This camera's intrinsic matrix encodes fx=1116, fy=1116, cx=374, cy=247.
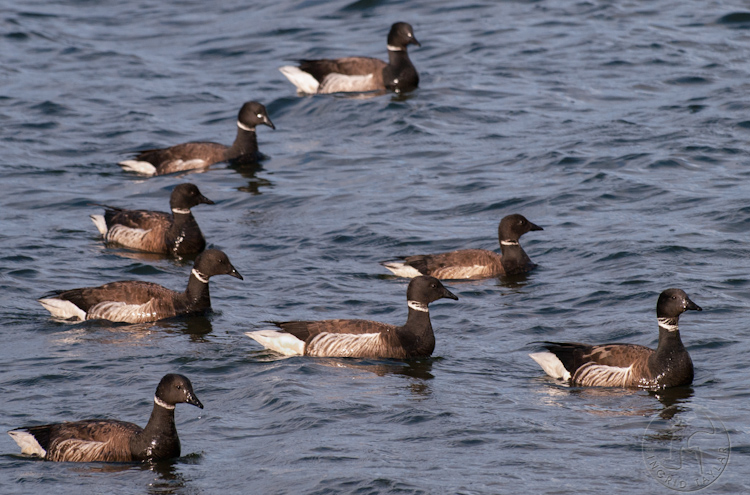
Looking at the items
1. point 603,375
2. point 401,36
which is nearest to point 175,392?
point 603,375

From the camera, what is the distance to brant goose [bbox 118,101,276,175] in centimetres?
2197

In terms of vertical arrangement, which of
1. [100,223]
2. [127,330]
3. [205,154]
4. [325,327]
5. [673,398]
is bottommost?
[673,398]

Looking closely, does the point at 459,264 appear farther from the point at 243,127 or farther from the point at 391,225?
the point at 243,127

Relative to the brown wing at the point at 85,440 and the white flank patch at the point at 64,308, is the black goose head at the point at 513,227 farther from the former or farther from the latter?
the brown wing at the point at 85,440

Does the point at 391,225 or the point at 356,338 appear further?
the point at 391,225

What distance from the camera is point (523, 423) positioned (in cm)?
1155

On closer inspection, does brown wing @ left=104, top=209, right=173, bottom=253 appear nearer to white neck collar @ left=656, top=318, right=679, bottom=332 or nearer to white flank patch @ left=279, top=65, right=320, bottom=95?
white neck collar @ left=656, top=318, right=679, bottom=332

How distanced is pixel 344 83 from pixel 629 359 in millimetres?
15263

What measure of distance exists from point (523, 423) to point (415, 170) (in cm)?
1070

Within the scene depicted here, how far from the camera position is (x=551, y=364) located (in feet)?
42.6

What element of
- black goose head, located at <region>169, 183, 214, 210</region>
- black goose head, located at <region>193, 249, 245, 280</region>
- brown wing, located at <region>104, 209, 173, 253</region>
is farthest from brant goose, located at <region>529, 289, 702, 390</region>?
brown wing, located at <region>104, 209, 173, 253</region>

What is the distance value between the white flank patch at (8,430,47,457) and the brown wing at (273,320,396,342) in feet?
12.5

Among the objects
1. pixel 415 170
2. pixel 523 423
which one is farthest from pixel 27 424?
pixel 415 170

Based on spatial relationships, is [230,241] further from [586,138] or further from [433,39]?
[433,39]
